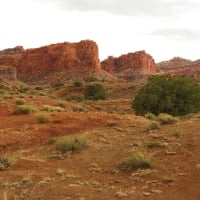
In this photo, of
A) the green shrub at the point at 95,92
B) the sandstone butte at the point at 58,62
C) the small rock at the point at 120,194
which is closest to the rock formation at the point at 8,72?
the sandstone butte at the point at 58,62

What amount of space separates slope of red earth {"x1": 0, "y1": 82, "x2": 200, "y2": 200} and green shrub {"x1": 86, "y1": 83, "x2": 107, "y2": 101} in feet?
130

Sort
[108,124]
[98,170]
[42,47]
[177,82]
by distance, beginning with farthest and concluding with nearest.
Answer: [42,47]
[177,82]
[108,124]
[98,170]

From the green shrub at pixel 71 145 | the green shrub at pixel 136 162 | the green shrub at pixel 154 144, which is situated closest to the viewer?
the green shrub at pixel 136 162

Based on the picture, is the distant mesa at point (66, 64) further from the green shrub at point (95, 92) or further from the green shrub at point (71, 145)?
the green shrub at point (71, 145)

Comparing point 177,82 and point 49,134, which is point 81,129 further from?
point 177,82

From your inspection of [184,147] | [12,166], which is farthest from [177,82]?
[12,166]

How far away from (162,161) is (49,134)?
5.42 m

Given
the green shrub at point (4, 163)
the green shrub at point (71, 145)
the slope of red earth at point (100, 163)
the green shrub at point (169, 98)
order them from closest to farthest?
the slope of red earth at point (100, 163) → the green shrub at point (4, 163) → the green shrub at point (71, 145) → the green shrub at point (169, 98)

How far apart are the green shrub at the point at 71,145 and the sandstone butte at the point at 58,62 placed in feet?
296

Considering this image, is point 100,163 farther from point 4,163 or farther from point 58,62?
point 58,62

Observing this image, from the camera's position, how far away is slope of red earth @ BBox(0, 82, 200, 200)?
9.59 meters

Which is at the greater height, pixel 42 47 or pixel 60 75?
pixel 42 47

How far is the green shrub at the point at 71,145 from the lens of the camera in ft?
43.2

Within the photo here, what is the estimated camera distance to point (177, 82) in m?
28.9
